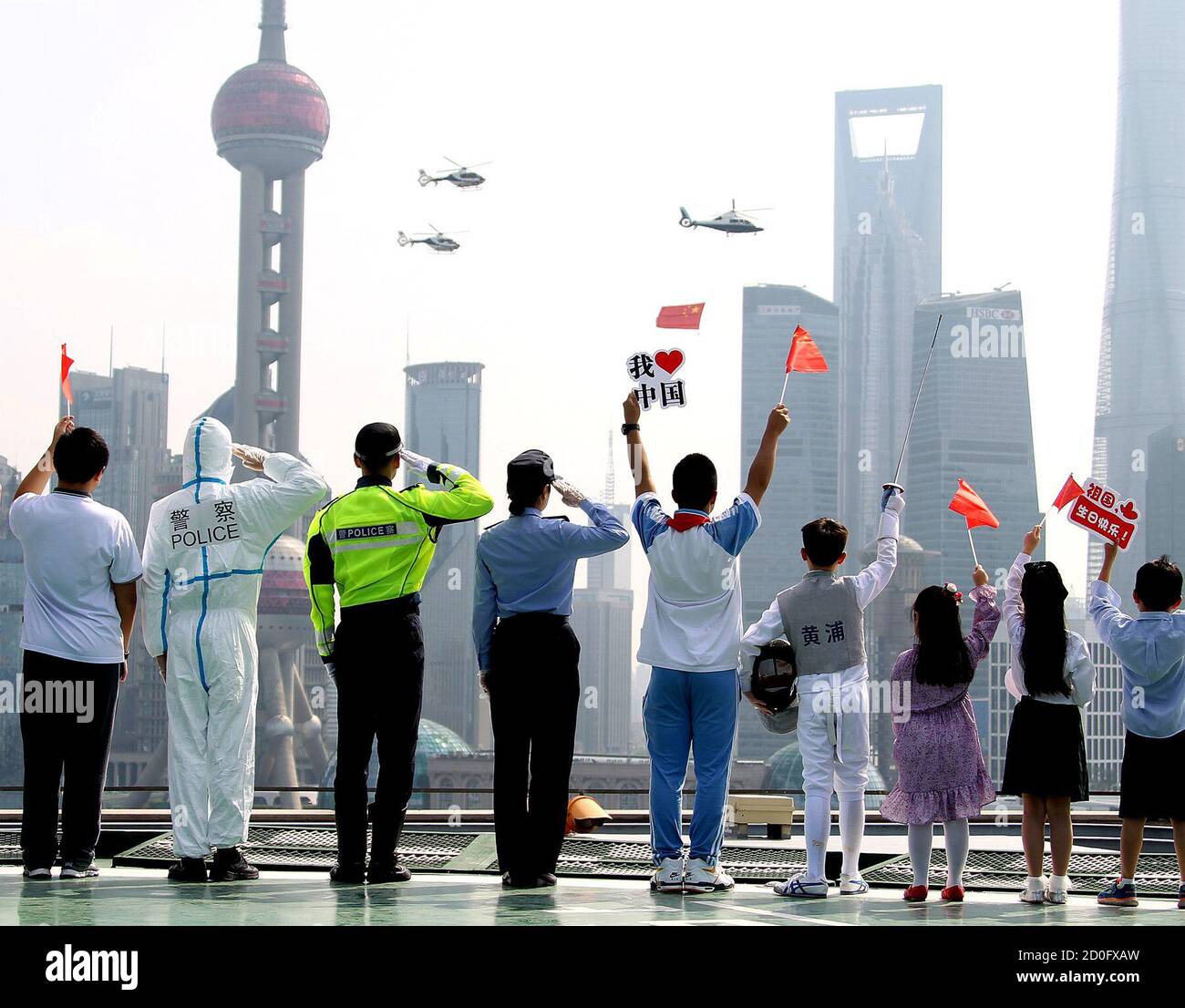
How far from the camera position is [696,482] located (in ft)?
22.2

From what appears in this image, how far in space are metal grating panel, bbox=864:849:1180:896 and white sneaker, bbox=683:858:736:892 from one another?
4.01ft

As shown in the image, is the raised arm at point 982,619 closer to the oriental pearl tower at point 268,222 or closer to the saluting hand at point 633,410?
the saluting hand at point 633,410

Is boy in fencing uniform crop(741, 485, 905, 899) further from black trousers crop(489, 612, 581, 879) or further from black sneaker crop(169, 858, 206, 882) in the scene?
black sneaker crop(169, 858, 206, 882)

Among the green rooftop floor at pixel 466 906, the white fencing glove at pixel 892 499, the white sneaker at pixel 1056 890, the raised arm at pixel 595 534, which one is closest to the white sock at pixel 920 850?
the green rooftop floor at pixel 466 906

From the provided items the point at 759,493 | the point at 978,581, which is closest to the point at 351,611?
the point at 759,493

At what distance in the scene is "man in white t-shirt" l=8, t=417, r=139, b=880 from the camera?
6758 mm

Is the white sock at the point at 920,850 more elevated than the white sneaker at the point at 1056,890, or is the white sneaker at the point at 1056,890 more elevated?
the white sock at the point at 920,850

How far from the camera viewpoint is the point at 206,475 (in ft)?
22.3

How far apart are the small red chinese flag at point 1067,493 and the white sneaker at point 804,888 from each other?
9.50ft

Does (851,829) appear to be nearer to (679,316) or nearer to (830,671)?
(830,671)

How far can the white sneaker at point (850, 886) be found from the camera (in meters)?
6.82
